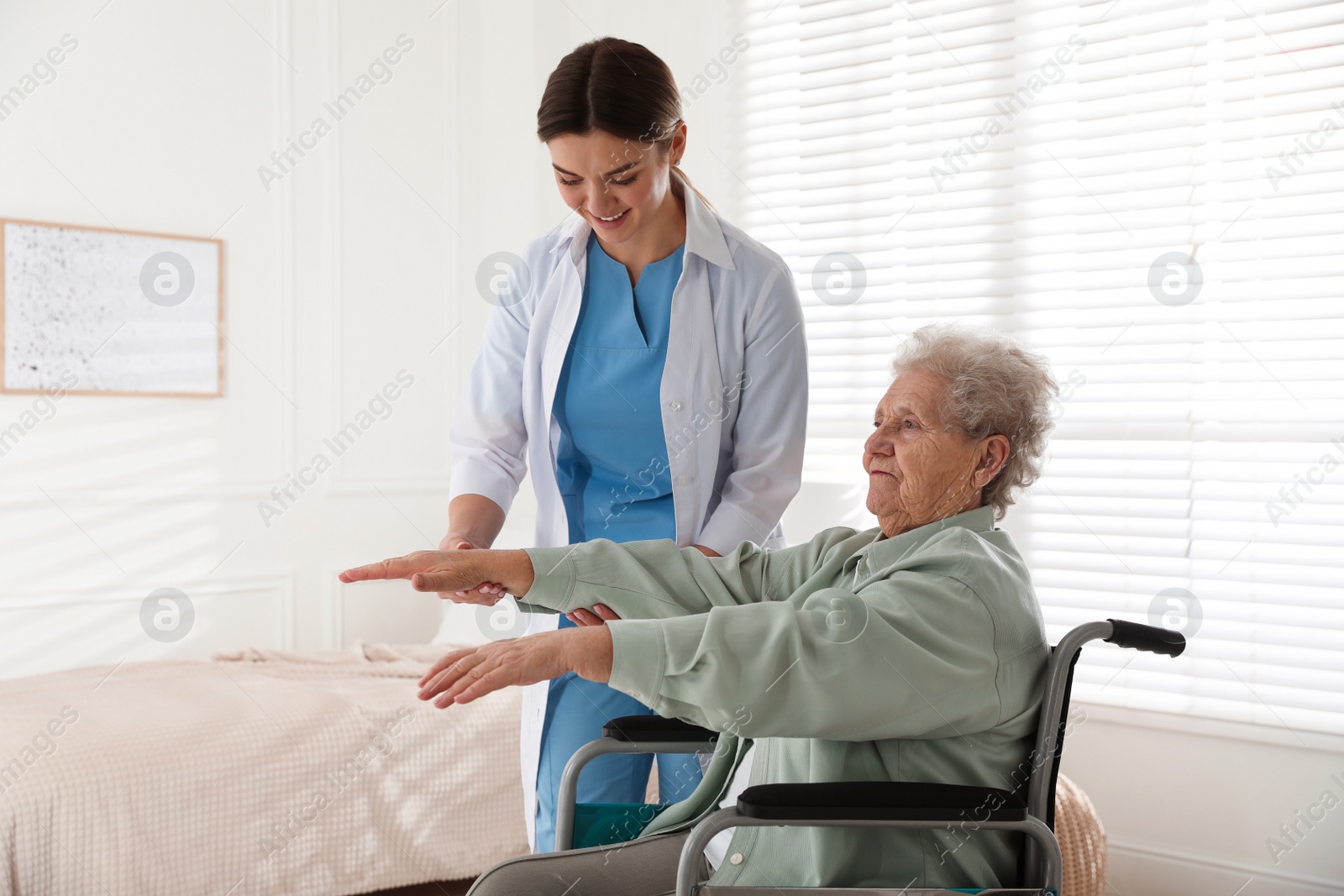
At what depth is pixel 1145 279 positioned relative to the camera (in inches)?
121

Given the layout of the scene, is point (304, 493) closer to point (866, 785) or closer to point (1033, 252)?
point (1033, 252)

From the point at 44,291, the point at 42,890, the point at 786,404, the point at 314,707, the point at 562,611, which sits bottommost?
the point at 42,890

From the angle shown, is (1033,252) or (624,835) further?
(1033,252)

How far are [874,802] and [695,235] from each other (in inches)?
37.3

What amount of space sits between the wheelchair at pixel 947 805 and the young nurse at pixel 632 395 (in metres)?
0.54

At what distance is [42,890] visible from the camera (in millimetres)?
2318

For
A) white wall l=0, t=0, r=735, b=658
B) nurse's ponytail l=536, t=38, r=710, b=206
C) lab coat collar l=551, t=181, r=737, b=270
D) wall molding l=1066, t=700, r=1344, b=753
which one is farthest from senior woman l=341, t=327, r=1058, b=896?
white wall l=0, t=0, r=735, b=658

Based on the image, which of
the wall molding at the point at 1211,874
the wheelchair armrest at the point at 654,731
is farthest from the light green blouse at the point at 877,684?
the wall molding at the point at 1211,874

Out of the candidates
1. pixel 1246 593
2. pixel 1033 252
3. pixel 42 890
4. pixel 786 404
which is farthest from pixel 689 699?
pixel 1033 252

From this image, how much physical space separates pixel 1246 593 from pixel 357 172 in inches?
138

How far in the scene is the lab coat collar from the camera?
1.74 meters

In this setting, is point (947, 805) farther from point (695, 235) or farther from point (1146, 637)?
point (695, 235)

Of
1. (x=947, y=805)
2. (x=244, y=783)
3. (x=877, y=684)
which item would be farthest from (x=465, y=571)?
(x=244, y=783)

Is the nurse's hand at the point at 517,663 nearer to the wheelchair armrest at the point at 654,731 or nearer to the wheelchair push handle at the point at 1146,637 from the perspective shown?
the wheelchair armrest at the point at 654,731
